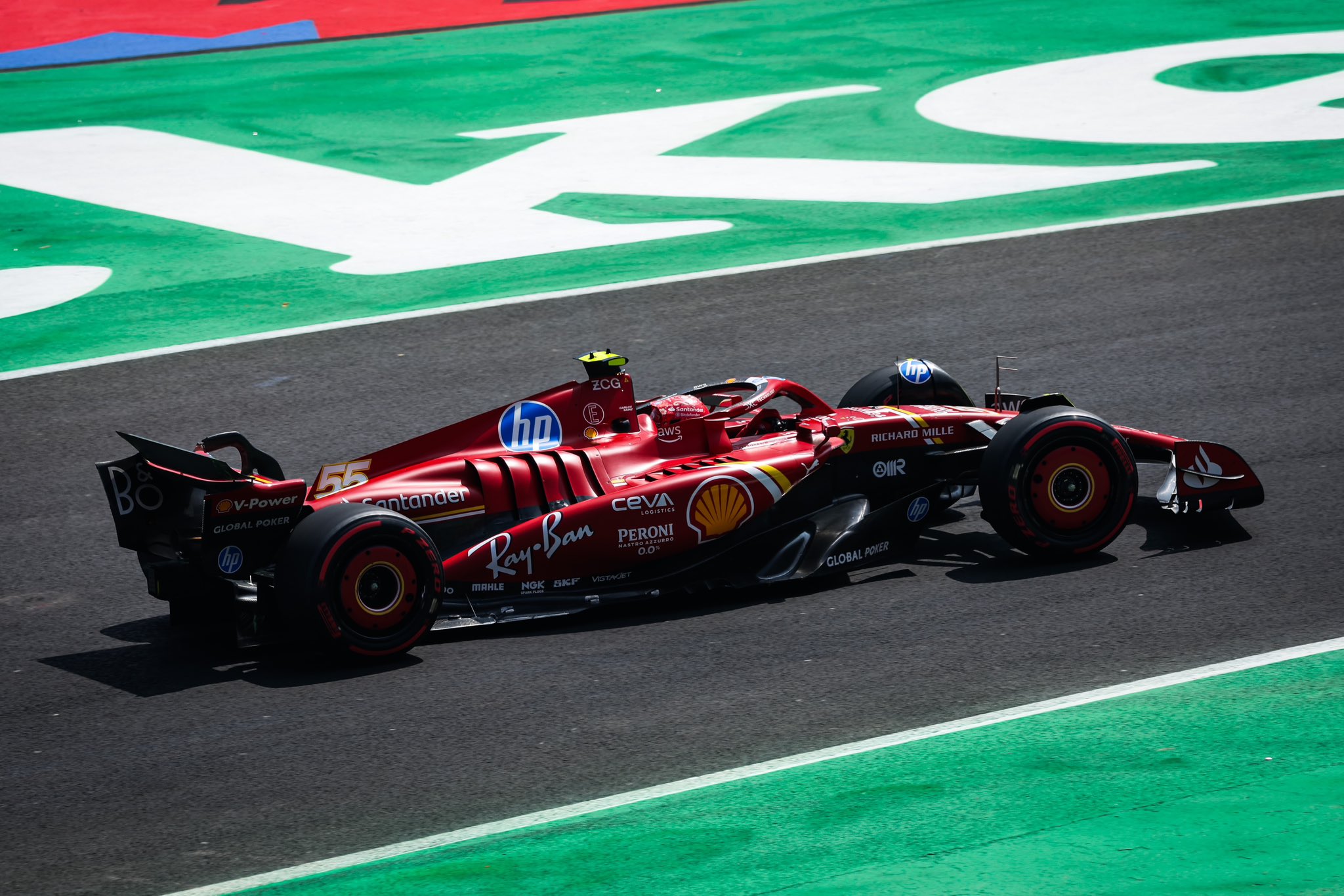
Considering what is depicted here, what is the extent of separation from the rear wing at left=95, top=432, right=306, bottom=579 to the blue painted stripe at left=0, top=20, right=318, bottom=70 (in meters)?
16.8

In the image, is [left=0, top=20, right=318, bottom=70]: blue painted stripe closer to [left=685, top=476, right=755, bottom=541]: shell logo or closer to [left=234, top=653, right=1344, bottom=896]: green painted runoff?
[left=685, top=476, right=755, bottom=541]: shell logo

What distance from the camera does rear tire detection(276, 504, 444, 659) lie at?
7086mm

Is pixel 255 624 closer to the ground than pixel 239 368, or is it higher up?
closer to the ground

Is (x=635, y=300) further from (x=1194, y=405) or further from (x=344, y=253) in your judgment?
(x=1194, y=405)

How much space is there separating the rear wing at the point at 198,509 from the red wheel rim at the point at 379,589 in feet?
1.37

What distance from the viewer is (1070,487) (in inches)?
326

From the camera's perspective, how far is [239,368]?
12062 millimetres

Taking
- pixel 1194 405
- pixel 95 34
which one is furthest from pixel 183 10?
pixel 1194 405

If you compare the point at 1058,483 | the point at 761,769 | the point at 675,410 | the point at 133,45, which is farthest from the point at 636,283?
the point at 133,45

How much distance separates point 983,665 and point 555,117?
13248 mm

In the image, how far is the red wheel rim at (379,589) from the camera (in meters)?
7.19

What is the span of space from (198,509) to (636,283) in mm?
6923

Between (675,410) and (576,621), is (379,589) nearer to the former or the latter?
(576,621)

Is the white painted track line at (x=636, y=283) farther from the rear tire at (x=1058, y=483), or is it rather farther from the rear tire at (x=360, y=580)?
the rear tire at (x=1058, y=483)
